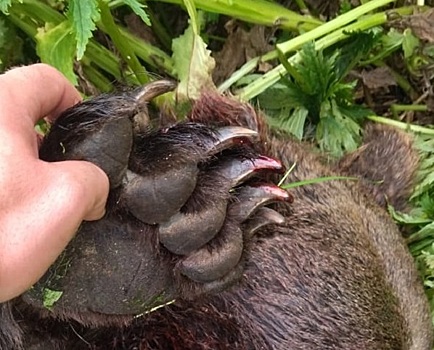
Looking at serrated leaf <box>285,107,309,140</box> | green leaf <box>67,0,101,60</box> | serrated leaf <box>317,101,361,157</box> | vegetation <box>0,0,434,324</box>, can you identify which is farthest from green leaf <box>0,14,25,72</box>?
serrated leaf <box>317,101,361,157</box>

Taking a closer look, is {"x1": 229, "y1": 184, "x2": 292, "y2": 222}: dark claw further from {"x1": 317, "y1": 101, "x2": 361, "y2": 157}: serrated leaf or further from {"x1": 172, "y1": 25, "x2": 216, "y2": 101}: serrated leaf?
{"x1": 317, "y1": 101, "x2": 361, "y2": 157}: serrated leaf

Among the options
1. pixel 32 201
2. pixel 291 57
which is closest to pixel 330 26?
pixel 291 57

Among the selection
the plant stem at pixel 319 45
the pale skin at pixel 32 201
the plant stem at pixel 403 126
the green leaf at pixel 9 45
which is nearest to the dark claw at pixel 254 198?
the pale skin at pixel 32 201

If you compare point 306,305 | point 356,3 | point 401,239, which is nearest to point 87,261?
point 306,305

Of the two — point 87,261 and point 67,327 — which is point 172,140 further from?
point 67,327

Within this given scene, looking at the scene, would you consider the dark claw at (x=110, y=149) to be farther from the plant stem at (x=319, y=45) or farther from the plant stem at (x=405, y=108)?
the plant stem at (x=405, y=108)

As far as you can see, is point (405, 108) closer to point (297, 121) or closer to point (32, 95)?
point (297, 121)

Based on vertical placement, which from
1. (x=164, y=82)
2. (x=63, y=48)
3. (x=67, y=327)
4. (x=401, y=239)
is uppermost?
(x=164, y=82)

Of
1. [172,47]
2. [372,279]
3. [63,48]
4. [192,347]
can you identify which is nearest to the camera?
[192,347]
